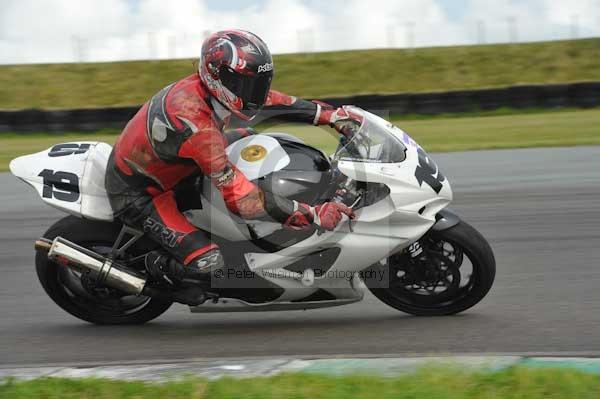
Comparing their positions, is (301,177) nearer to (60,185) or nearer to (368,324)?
(368,324)

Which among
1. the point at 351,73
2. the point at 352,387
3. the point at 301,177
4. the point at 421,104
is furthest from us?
the point at 351,73

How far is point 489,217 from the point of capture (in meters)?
8.34

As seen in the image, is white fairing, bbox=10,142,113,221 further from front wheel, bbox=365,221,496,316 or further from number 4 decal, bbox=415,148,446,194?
number 4 decal, bbox=415,148,446,194

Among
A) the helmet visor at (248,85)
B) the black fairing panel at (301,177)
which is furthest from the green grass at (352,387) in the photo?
the helmet visor at (248,85)

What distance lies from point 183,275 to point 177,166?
2.06 ft

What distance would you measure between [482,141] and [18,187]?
6768 millimetres

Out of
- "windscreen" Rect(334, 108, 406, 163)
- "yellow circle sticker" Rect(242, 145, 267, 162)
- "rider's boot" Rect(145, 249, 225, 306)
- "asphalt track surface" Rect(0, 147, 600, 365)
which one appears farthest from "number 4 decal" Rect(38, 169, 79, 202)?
"windscreen" Rect(334, 108, 406, 163)

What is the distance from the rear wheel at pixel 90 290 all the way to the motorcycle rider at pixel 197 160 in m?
0.22

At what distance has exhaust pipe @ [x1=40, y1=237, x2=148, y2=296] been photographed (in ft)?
16.7

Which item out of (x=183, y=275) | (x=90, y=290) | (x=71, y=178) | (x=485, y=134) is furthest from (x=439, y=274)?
(x=485, y=134)

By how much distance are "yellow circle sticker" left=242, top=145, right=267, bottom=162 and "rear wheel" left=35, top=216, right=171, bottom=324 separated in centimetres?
85

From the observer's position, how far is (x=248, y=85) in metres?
4.71

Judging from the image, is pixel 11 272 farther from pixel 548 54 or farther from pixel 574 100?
pixel 548 54

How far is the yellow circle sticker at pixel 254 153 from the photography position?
497cm
